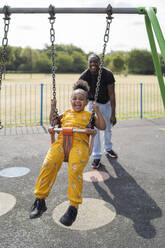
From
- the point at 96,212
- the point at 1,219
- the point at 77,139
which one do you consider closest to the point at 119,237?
the point at 96,212

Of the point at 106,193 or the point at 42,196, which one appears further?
the point at 106,193

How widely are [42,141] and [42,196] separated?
165 inches

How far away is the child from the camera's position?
8.87 feet

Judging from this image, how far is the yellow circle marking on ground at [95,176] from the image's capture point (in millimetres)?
4439

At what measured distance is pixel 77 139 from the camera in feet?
10.2

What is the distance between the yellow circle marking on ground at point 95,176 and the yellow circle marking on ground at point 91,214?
709 mm

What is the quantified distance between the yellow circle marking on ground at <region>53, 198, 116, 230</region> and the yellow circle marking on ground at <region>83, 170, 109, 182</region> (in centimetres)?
71

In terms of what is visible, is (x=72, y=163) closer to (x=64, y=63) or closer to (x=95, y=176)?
(x=95, y=176)

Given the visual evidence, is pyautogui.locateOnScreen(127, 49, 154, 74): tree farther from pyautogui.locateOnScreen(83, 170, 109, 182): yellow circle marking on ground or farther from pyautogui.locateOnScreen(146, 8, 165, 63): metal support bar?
pyautogui.locateOnScreen(146, 8, 165, 63): metal support bar

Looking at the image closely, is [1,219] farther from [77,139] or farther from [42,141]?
[42,141]

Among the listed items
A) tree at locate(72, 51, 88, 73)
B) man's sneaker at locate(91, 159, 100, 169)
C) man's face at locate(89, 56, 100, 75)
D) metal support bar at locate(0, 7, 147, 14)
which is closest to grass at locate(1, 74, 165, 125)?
man's face at locate(89, 56, 100, 75)

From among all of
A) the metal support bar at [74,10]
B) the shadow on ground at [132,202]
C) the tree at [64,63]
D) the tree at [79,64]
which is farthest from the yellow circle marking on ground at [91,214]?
the tree at [79,64]

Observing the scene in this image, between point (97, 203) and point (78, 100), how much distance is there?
4.40 ft

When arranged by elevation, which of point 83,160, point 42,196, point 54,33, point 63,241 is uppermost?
point 54,33
